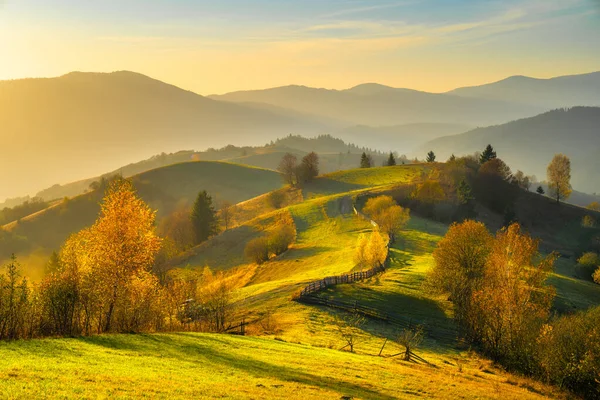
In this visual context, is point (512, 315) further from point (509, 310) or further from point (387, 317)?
point (387, 317)

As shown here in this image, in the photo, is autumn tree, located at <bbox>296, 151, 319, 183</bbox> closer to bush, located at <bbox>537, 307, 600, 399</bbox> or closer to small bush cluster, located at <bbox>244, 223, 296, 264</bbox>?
small bush cluster, located at <bbox>244, 223, 296, 264</bbox>

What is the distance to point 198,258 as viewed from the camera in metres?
112

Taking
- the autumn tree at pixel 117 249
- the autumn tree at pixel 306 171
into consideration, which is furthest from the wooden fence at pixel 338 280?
the autumn tree at pixel 306 171

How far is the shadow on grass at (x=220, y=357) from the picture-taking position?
27.0m

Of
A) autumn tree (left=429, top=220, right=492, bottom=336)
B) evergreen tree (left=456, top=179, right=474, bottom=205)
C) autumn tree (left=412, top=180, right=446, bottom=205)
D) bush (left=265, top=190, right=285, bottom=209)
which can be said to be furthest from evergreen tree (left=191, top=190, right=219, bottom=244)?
autumn tree (left=429, top=220, right=492, bottom=336)

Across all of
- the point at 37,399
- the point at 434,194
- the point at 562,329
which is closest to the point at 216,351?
the point at 37,399

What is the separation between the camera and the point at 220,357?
3072cm

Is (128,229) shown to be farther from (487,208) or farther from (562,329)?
(487,208)

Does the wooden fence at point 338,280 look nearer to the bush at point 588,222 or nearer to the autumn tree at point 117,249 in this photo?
the autumn tree at point 117,249

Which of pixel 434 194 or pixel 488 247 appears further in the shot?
pixel 434 194

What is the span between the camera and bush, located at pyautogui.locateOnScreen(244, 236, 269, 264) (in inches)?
3821

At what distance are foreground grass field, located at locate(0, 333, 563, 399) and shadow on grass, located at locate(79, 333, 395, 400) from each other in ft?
0.22

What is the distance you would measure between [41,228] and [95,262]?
164898mm

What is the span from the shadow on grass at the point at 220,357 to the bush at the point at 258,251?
6218 centimetres
